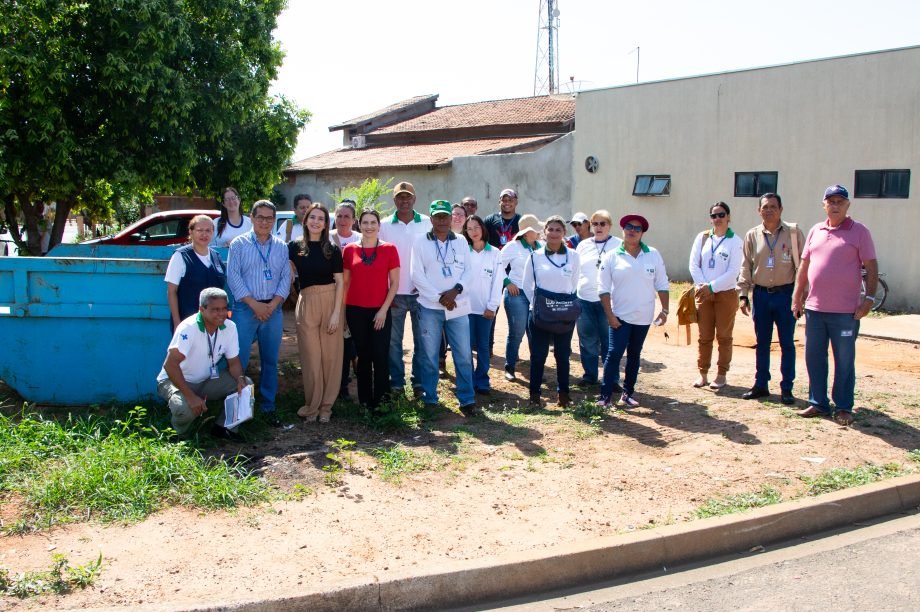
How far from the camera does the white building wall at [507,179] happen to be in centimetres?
2180

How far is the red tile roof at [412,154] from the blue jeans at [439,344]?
1803cm

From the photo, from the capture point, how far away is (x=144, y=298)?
6934 mm

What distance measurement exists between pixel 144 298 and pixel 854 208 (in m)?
13.6

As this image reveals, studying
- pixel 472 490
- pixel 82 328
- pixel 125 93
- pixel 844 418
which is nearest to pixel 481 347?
pixel 472 490

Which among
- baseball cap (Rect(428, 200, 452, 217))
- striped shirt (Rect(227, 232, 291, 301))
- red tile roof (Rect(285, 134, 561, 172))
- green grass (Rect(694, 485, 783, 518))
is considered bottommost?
green grass (Rect(694, 485, 783, 518))

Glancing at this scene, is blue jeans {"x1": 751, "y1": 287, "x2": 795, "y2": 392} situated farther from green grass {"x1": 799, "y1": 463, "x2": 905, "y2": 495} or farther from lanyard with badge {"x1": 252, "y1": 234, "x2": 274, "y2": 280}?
lanyard with badge {"x1": 252, "y1": 234, "x2": 274, "y2": 280}

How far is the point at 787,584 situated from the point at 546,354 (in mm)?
3367

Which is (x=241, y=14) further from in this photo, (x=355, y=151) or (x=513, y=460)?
(x=355, y=151)

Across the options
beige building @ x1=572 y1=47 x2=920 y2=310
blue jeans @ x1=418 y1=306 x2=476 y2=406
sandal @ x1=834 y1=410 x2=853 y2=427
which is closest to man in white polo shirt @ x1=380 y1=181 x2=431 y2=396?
blue jeans @ x1=418 y1=306 x2=476 y2=406

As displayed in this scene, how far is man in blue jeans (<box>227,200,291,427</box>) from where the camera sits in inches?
258

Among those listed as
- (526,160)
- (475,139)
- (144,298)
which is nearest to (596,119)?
(526,160)

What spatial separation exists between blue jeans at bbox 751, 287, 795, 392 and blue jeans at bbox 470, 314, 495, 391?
2.53 meters

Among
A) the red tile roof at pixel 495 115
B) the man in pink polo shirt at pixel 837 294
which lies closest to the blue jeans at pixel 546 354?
the man in pink polo shirt at pixel 837 294

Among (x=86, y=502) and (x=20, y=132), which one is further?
(x=20, y=132)
